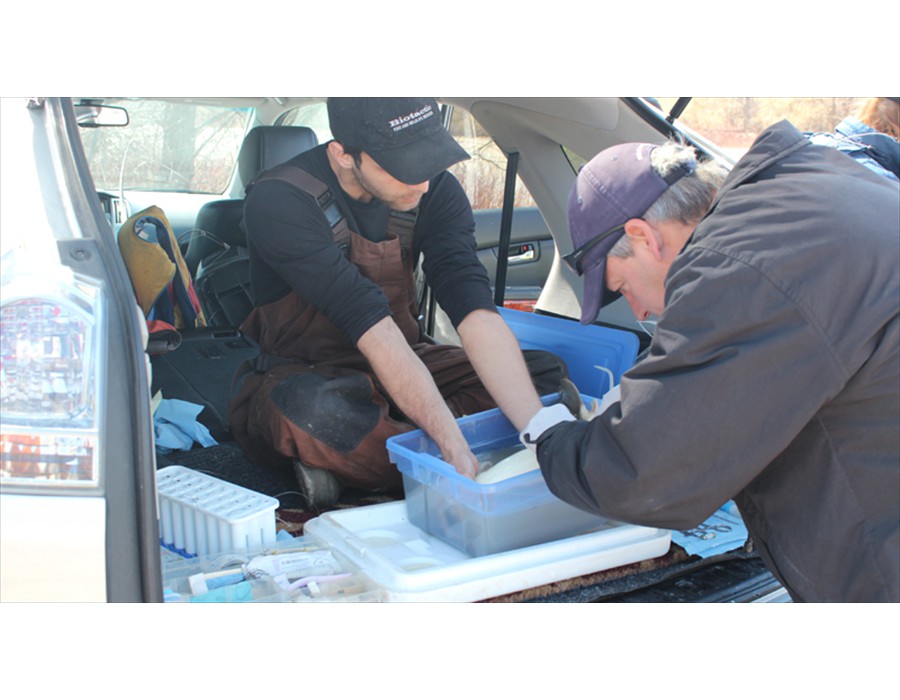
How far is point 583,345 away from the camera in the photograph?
286 centimetres

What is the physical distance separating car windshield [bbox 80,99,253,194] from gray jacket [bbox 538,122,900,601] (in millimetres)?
3024

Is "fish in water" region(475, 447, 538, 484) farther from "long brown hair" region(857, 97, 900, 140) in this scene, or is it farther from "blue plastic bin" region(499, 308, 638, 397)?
Answer: "long brown hair" region(857, 97, 900, 140)

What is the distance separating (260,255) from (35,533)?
4.72 feet

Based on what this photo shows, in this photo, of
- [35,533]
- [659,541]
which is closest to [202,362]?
[659,541]

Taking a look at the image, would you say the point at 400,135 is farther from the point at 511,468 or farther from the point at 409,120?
the point at 511,468

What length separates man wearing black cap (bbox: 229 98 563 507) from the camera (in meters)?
2.34

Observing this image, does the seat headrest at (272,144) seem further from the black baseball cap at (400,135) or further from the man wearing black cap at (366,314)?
the black baseball cap at (400,135)

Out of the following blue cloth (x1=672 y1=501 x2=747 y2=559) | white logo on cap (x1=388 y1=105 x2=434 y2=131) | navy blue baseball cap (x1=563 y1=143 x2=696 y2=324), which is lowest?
blue cloth (x1=672 y1=501 x2=747 y2=559)

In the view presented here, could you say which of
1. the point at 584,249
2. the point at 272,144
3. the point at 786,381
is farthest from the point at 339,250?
the point at 272,144

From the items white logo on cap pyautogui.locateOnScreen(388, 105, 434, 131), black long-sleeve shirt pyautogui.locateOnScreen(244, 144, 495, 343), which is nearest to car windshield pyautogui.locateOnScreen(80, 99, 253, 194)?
black long-sleeve shirt pyautogui.locateOnScreen(244, 144, 495, 343)

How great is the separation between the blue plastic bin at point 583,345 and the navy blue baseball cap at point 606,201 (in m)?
0.95

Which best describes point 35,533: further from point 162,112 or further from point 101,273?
point 162,112

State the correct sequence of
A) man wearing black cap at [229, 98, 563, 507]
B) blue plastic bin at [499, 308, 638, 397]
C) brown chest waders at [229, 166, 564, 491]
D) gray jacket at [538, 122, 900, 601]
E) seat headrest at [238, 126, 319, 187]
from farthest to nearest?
seat headrest at [238, 126, 319, 187]
blue plastic bin at [499, 308, 638, 397]
brown chest waders at [229, 166, 564, 491]
man wearing black cap at [229, 98, 563, 507]
gray jacket at [538, 122, 900, 601]

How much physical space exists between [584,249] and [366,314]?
77 cm
